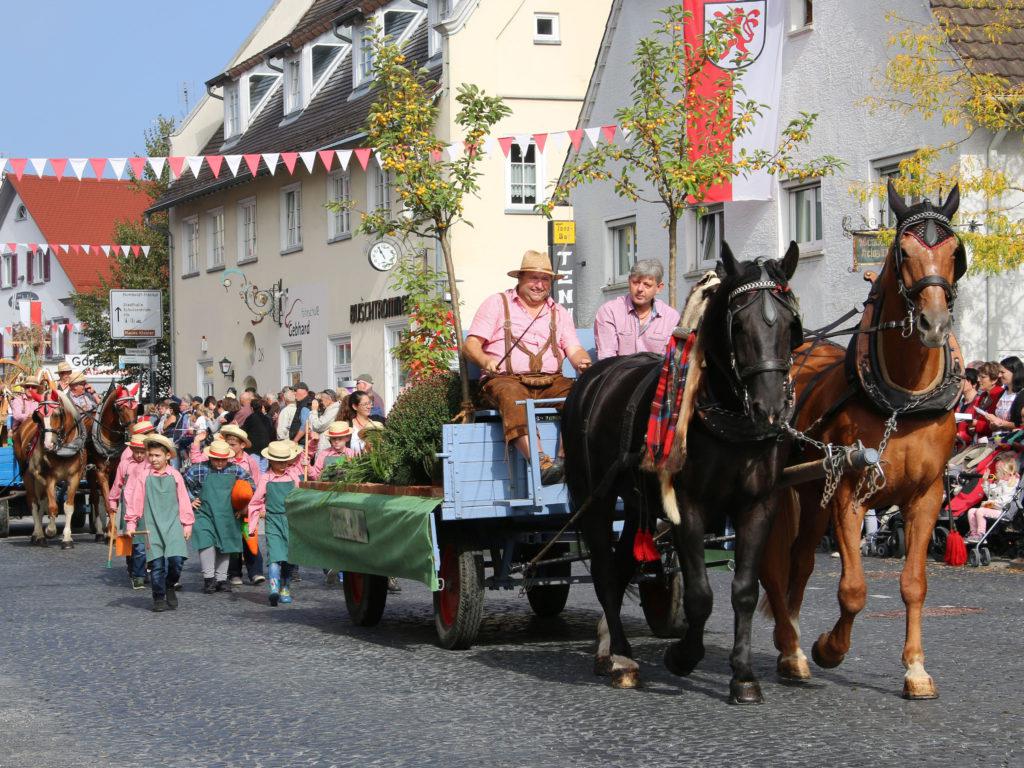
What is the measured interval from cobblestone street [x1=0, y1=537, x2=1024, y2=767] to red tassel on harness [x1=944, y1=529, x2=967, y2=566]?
45.7 inches

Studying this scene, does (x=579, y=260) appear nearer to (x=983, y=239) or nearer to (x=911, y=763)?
(x=983, y=239)

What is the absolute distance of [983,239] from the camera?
17.6 m

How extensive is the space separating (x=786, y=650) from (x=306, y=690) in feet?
8.44

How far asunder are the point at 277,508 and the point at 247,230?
2891 cm

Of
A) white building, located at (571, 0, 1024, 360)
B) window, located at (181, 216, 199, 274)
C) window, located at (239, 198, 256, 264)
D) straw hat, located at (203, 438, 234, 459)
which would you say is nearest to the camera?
straw hat, located at (203, 438, 234, 459)

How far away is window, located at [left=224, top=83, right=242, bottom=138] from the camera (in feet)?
146

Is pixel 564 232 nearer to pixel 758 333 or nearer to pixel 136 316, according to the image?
pixel 136 316

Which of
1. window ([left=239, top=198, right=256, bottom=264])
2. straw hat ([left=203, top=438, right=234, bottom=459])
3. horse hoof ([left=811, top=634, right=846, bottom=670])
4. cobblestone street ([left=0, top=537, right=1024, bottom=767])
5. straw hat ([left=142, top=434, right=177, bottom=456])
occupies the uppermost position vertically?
window ([left=239, top=198, right=256, bottom=264])

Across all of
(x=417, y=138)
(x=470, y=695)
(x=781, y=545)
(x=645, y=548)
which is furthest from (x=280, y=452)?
(x=781, y=545)

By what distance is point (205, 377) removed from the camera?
148 ft

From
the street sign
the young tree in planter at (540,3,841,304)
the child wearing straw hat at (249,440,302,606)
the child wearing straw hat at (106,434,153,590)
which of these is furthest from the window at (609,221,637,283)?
the street sign

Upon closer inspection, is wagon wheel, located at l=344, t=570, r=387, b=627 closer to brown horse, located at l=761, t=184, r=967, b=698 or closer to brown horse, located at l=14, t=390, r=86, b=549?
brown horse, located at l=761, t=184, r=967, b=698

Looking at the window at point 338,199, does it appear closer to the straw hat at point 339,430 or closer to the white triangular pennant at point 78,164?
the white triangular pennant at point 78,164

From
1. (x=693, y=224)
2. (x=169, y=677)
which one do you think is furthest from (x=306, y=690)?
(x=693, y=224)
